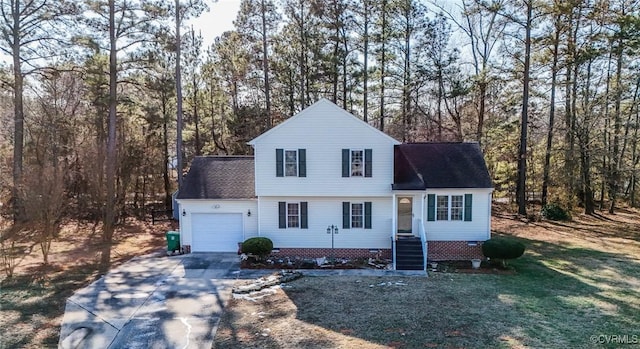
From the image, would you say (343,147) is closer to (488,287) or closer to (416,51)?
(488,287)

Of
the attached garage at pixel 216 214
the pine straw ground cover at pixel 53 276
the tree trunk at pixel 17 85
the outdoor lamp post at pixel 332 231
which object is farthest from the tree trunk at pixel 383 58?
the tree trunk at pixel 17 85

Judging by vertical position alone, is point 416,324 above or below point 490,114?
below

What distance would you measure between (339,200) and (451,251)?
508cm

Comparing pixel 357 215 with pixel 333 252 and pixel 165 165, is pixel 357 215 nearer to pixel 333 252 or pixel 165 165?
pixel 333 252

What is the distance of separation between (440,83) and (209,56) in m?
16.5

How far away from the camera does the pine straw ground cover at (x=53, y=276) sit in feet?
29.4

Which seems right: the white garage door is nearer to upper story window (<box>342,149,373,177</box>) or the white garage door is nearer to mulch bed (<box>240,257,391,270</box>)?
mulch bed (<box>240,257,391,270</box>)

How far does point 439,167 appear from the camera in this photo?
1712 centimetres

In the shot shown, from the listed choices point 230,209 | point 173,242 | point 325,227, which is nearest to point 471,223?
point 325,227

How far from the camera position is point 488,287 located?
12.5m

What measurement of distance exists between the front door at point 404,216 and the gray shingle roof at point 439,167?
109 centimetres

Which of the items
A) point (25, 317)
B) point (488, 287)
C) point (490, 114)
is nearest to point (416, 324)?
point (488, 287)

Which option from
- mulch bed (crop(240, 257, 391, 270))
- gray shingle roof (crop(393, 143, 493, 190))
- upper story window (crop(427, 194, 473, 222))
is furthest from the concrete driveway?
upper story window (crop(427, 194, 473, 222))

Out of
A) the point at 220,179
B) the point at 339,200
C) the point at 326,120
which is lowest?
the point at 339,200
